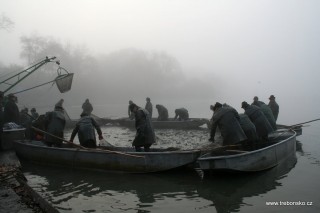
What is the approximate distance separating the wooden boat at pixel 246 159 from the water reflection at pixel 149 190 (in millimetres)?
341

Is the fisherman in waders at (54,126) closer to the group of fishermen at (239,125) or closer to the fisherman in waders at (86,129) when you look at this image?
the fisherman in waders at (86,129)

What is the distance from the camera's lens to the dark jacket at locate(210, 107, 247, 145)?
9.81 metres

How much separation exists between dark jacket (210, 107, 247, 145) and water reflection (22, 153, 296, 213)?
1.22 m

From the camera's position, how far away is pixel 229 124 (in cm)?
983

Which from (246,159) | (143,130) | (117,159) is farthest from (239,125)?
(117,159)

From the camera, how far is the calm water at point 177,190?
24.4 ft

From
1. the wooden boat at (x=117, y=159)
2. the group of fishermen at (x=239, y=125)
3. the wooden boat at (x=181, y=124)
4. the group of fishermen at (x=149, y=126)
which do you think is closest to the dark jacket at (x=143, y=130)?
the group of fishermen at (x=149, y=126)

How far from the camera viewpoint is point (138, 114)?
33.9 ft

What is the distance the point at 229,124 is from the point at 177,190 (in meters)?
2.78

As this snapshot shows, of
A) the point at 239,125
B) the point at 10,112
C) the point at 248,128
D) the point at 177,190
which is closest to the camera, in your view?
the point at 177,190

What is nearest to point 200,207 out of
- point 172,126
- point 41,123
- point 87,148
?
point 87,148

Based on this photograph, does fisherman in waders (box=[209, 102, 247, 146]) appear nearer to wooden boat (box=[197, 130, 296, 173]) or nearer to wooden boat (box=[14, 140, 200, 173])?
wooden boat (box=[197, 130, 296, 173])

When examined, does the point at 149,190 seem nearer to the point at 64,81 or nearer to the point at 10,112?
the point at 10,112

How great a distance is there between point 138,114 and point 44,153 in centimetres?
401
